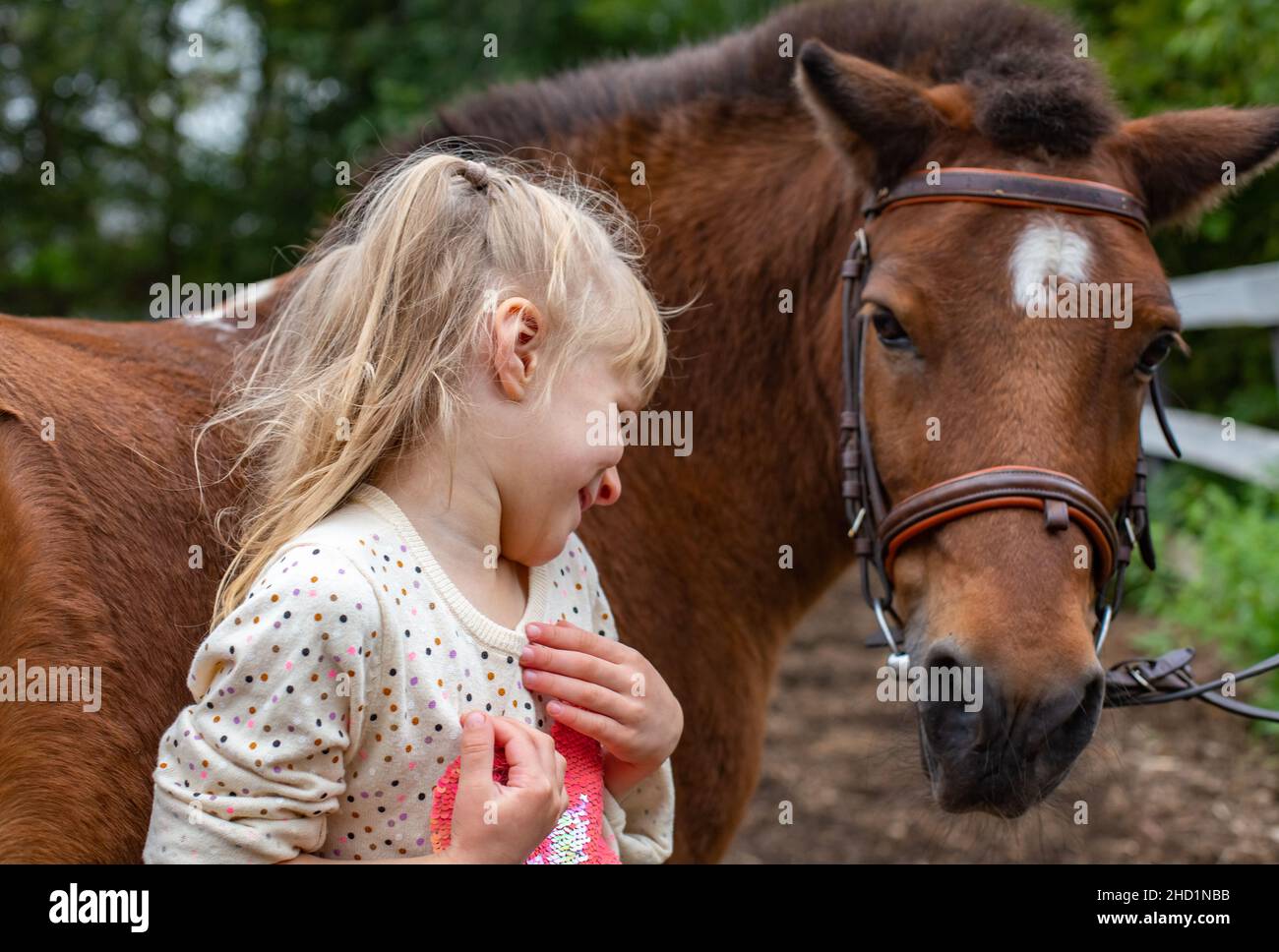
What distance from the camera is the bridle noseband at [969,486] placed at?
2113 millimetres

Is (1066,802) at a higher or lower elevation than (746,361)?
lower

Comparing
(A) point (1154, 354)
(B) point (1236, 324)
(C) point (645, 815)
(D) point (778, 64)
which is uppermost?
(D) point (778, 64)

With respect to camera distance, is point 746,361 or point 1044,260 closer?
point 1044,260

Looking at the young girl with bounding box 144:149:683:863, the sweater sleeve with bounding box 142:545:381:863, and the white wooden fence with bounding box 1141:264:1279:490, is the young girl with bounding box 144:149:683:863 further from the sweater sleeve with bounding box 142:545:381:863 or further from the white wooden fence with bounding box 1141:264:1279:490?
the white wooden fence with bounding box 1141:264:1279:490

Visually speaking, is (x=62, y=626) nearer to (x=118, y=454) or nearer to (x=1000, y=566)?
(x=118, y=454)

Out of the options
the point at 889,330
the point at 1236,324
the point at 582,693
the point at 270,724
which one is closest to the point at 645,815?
the point at 582,693

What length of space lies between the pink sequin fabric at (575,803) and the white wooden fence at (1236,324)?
440cm

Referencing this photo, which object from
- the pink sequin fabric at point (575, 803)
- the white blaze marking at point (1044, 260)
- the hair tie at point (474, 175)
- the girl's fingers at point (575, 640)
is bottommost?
the pink sequin fabric at point (575, 803)

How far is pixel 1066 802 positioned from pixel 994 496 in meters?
2.89

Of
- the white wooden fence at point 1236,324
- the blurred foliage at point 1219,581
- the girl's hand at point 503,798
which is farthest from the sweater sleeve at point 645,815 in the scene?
the white wooden fence at point 1236,324

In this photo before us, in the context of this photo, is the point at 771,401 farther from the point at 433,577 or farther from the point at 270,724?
the point at 270,724

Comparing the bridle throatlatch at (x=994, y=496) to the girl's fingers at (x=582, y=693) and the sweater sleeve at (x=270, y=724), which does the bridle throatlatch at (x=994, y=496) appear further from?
the sweater sleeve at (x=270, y=724)

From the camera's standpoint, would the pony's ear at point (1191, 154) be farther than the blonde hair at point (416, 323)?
Yes

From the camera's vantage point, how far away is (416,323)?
5.49 ft
